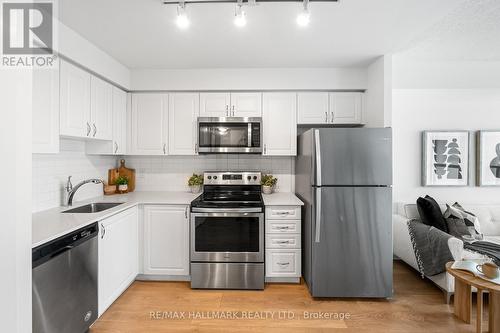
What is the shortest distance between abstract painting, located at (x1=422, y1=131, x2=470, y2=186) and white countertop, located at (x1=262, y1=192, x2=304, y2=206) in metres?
1.91

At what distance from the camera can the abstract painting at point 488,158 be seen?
3.39 metres

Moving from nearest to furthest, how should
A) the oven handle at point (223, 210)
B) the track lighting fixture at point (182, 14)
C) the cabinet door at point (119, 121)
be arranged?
the track lighting fixture at point (182, 14)
the oven handle at point (223, 210)
the cabinet door at point (119, 121)

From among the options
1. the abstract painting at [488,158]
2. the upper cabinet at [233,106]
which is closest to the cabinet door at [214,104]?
the upper cabinet at [233,106]

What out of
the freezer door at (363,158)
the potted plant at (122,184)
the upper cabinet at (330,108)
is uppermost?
the upper cabinet at (330,108)

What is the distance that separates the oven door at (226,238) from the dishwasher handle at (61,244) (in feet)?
3.19

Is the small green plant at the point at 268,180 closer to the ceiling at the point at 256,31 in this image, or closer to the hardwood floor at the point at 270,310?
the hardwood floor at the point at 270,310

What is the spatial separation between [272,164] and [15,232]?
2.84m

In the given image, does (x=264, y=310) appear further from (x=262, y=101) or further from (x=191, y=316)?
(x=262, y=101)

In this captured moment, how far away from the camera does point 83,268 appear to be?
1874 millimetres

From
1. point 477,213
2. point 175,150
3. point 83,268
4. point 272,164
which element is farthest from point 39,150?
point 477,213

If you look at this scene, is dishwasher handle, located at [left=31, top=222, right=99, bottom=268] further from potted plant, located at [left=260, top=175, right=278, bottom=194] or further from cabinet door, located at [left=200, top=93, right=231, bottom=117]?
potted plant, located at [left=260, top=175, right=278, bottom=194]

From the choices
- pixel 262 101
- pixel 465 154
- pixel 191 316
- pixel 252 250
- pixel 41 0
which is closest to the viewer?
pixel 41 0

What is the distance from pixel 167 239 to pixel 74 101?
5.37 feet

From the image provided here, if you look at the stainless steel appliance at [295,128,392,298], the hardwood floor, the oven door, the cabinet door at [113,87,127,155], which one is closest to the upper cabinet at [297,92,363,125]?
the stainless steel appliance at [295,128,392,298]
